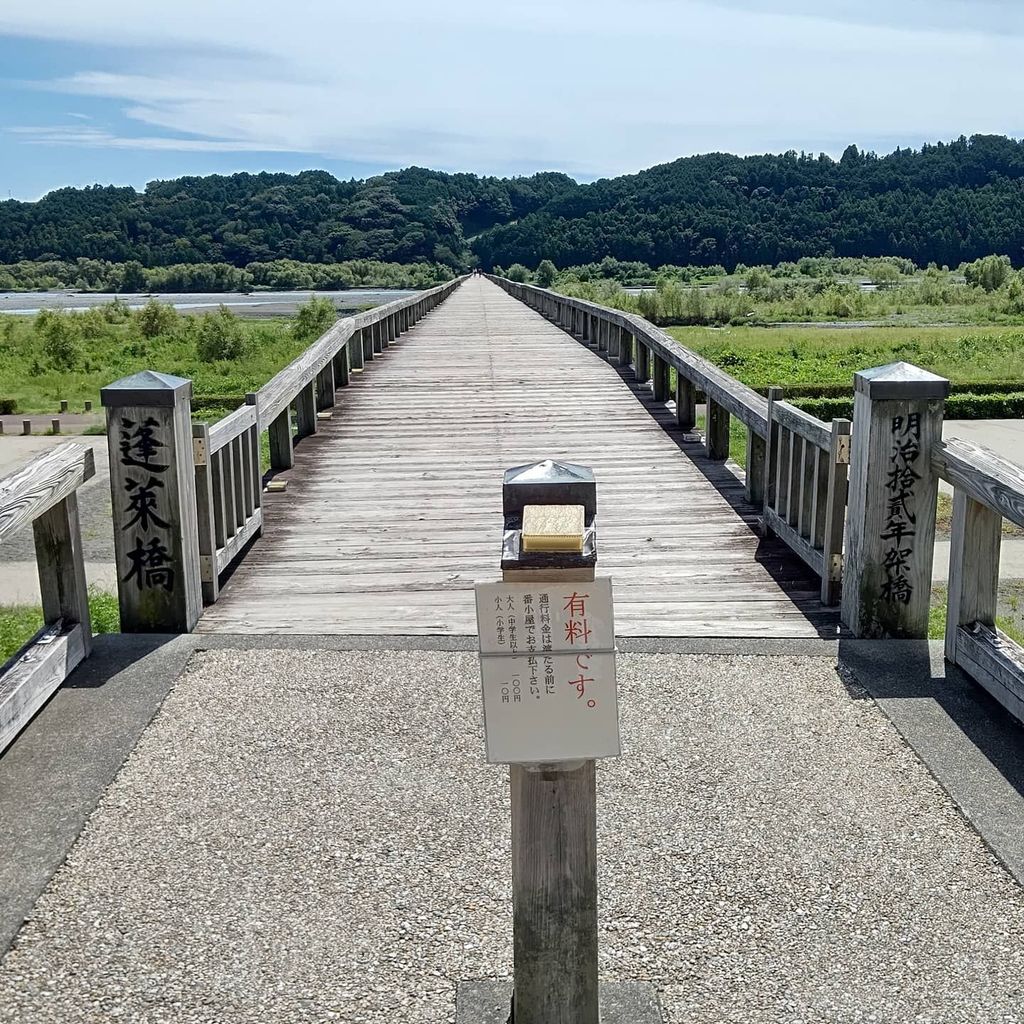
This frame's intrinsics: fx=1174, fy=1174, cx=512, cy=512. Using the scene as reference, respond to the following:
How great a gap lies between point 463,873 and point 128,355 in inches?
1514

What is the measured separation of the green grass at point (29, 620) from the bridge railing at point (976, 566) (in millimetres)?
4021

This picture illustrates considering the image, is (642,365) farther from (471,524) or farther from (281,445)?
(471,524)

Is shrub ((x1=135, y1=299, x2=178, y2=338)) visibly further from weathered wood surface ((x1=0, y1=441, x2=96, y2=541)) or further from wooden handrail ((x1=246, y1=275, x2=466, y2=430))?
weathered wood surface ((x1=0, y1=441, x2=96, y2=541))

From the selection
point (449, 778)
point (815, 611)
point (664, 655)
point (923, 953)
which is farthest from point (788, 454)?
point (923, 953)

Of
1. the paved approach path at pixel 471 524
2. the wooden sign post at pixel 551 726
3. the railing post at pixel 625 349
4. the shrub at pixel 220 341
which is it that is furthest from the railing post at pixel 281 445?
the shrub at pixel 220 341

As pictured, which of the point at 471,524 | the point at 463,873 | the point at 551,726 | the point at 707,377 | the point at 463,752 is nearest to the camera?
the point at 551,726

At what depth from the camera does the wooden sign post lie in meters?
2.22

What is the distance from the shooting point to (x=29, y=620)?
24.6 feet

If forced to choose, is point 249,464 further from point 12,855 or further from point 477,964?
point 477,964

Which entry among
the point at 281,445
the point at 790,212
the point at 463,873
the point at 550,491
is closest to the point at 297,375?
the point at 281,445

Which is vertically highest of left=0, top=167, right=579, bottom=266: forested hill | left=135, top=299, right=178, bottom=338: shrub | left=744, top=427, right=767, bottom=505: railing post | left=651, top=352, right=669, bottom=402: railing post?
left=0, top=167, right=579, bottom=266: forested hill

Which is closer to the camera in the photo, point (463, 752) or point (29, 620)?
point (463, 752)

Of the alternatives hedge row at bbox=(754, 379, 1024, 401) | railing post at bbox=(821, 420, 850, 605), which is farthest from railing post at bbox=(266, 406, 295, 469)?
hedge row at bbox=(754, 379, 1024, 401)

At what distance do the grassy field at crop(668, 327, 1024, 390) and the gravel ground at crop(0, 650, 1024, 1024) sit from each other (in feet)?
68.8
